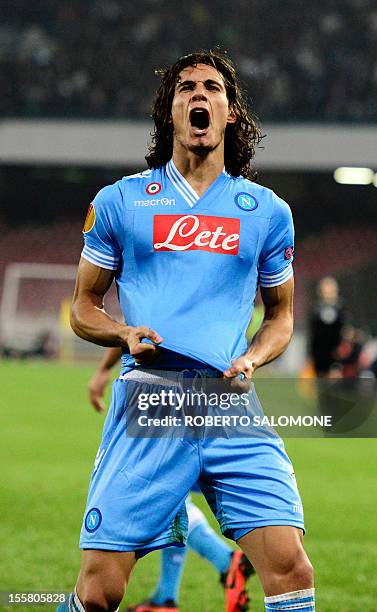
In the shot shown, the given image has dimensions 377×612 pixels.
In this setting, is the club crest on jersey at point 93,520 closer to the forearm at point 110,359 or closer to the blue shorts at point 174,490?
the blue shorts at point 174,490

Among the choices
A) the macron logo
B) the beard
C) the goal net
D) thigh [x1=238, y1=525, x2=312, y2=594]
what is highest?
Result: the goal net

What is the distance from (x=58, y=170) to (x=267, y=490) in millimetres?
25420

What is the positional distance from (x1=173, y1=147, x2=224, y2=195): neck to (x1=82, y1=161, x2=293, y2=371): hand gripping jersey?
0.02 metres

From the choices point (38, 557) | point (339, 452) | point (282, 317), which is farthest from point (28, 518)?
point (339, 452)

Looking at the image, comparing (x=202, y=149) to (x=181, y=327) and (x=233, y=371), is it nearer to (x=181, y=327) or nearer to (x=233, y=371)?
(x=181, y=327)

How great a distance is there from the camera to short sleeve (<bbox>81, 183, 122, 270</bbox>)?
2729mm

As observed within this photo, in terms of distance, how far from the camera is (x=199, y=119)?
275 cm

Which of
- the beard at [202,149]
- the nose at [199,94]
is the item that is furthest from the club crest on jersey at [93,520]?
the nose at [199,94]

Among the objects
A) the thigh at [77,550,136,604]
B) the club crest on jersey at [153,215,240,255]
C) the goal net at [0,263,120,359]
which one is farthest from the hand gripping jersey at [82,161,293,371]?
the goal net at [0,263,120,359]

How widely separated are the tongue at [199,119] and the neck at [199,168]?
0.08m

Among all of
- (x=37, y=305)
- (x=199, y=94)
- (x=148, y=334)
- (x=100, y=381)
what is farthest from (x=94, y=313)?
(x=37, y=305)

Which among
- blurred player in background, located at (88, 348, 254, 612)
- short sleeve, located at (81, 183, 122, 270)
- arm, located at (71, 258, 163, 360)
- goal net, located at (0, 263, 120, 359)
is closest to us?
arm, located at (71, 258, 163, 360)

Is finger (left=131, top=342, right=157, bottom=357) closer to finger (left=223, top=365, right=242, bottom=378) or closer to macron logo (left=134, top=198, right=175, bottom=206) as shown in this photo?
finger (left=223, top=365, right=242, bottom=378)

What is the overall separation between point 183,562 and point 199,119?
1.97 meters
